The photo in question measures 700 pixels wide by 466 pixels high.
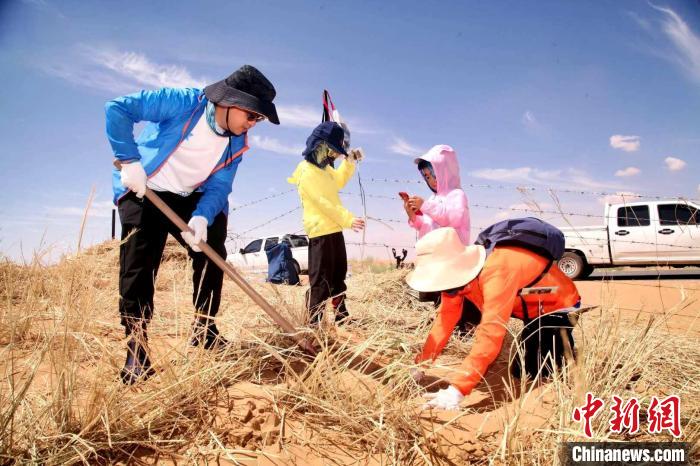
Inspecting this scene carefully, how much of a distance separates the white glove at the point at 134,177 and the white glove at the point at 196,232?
0.29 metres

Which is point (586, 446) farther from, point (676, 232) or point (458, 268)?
point (676, 232)

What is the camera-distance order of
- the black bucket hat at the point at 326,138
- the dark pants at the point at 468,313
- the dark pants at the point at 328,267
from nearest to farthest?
the dark pants at the point at 468,313
the dark pants at the point at 328,267
the black bucket hat at the point at 326,138

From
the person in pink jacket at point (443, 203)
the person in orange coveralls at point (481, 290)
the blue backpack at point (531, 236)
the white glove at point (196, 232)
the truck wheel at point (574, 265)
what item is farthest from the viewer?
the truck wheel at point (574, 265)

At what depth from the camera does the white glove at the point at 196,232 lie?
93.0 inches

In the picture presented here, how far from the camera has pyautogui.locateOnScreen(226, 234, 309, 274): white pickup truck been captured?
11.7m

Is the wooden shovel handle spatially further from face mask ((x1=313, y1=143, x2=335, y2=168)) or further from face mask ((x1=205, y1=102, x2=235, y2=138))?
face mask ((x1=313, y1=143, x2=335, y2=168))

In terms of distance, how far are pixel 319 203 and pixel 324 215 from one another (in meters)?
0.12

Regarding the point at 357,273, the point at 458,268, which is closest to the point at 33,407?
the point at 458,268

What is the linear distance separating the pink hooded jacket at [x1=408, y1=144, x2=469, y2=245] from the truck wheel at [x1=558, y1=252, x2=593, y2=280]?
23.2ft

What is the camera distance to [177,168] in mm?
2508

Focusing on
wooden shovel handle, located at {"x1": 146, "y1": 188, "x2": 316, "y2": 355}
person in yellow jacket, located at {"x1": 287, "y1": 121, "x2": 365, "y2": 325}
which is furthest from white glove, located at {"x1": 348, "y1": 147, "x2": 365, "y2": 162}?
wooden shovel handle, located at {"x1": 146, "y1": 188, "x2": 316, "y2": 355}

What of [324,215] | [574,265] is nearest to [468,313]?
[324,215]

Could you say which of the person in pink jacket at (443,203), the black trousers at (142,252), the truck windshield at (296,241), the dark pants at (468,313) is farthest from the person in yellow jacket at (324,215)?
the truck windshield at (296,241)

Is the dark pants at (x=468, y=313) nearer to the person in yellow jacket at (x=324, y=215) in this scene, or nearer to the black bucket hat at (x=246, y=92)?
the person in yellow jacket at (x=324, y=215)
